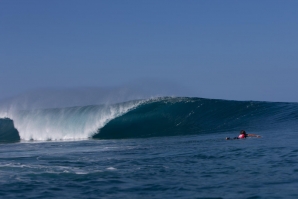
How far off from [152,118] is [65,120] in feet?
21.8

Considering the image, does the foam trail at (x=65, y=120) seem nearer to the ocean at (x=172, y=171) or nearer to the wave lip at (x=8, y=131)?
the wave lip at (x=8, y=131)

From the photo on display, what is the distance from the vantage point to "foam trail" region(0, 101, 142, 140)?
3066cm

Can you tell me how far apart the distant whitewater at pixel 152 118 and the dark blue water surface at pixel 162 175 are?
11.9 m

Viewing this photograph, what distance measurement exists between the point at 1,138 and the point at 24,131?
1.72 m

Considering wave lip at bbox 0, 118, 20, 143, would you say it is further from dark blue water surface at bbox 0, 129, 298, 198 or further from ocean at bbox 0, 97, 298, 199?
dark blue water surface at bbox 0, 129, 298, 198

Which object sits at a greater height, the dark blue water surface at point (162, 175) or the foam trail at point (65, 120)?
the foam trail at point (65, 120)

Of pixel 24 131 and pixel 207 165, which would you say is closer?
pixel 207 165

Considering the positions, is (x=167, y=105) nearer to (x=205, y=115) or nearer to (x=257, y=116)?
(x=205, y=115)

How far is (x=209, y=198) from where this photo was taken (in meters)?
8.17

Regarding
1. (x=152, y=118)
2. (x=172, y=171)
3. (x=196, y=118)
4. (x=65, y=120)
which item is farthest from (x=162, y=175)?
(x=65, y=120)

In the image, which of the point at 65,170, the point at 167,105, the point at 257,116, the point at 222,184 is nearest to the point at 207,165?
the point at 222,184

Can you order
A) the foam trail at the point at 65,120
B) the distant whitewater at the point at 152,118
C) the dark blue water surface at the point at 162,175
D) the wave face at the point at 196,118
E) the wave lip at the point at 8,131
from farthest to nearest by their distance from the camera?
1. the wave lip at the point at 8,131
2. the foam trail at the point at 65,120
3. the distant whitewater at the point at 152,118
4. the wave face at the point at 196,118
5. the dark blue water surface at the point at 162,175

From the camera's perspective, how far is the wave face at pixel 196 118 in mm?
26719

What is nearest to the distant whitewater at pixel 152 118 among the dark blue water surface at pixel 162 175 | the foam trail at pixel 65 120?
the foam trail at pixel 65 120
